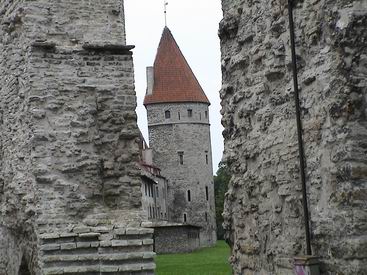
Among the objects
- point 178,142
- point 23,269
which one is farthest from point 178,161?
point 23,269

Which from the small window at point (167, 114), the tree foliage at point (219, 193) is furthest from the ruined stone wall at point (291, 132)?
the tree foliage at point (219, 193)

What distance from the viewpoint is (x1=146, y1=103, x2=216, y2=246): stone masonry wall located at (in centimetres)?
5122

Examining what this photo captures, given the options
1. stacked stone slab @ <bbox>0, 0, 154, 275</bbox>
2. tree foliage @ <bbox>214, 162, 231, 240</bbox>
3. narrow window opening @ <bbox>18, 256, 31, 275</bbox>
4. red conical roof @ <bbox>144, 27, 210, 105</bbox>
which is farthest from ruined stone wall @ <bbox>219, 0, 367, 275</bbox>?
tree foliage @ <bbox>214, 162, 231, 240</bbox>

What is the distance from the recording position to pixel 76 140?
909cm

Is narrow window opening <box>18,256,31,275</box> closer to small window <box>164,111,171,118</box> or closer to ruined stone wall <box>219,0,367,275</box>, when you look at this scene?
ruined stone wall <box>219,0,367,275</box>

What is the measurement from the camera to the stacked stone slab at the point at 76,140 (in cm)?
859

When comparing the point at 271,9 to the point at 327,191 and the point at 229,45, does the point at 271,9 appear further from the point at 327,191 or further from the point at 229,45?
the point at 327,191

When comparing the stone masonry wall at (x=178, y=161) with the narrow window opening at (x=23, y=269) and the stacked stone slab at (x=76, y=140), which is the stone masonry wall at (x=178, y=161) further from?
the stacked stone slab at (x=76, y=140)

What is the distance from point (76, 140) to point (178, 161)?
42.5m

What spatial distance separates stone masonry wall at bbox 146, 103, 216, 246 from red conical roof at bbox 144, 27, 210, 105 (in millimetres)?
542

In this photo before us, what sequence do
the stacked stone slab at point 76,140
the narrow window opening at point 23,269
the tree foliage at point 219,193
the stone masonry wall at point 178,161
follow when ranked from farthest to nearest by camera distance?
the tree foliage at point 219,193
the stone masonry wall at point 178,161
the narrow window opening at point 23,269
the stacked stone slab at point 76,140

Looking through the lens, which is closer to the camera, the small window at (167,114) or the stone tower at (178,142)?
the stone tower at (178,142)

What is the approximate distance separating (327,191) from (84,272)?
5264 millimetres

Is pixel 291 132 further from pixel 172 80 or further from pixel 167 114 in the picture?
pixel 172 80
